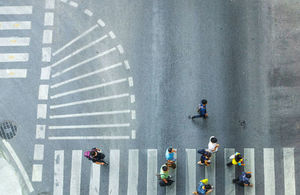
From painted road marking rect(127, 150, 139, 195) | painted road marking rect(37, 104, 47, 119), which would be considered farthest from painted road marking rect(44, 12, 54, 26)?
painted road marking rect(127, 150, 139, 195)

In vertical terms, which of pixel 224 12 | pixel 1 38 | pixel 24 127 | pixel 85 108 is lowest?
pixel 24 127

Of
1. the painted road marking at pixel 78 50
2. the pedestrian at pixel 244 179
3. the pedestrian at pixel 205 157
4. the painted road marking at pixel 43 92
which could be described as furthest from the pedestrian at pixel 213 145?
the painted road marking at pixel 43 92

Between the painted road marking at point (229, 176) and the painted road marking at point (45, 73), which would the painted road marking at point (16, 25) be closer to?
the painted road marking at point (45, 73)

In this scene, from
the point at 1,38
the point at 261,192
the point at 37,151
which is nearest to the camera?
the point at 261,192

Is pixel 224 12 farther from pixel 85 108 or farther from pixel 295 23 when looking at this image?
pixel 85 108

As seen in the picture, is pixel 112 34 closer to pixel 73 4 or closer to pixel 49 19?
pixel 73 4

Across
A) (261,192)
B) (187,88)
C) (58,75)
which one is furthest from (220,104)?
(58,75)

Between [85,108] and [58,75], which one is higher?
[58,75]

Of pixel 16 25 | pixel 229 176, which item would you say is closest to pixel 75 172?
pixel 229 176
